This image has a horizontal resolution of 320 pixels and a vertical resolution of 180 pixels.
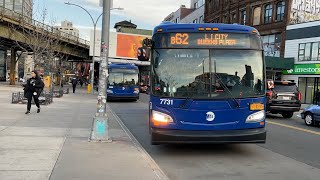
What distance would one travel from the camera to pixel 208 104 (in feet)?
28.1

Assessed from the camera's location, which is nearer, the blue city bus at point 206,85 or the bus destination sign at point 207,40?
the blue city bus at point 206,85

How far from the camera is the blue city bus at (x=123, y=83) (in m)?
29.3

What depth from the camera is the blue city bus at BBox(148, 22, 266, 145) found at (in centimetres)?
857

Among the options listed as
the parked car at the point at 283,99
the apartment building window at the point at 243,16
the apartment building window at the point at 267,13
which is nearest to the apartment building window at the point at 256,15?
the apartment building window at the point at 267,13

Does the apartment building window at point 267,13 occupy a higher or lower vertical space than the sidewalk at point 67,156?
higher

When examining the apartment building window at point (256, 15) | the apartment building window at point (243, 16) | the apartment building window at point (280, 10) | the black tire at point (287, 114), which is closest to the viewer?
the black tire at point (287, 114)

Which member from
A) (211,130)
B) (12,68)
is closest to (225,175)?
(211,130)

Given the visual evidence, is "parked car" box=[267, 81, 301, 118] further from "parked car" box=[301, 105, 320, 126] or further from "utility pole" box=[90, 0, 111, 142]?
"utility pole" box=[90, 0, 111, 142]

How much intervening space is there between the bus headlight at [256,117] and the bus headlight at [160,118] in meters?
1.70

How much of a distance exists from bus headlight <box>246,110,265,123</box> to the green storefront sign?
32.7 metres

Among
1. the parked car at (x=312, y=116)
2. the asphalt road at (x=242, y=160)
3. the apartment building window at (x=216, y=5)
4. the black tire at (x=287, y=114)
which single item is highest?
the apartment building window at (x=216, y=5)

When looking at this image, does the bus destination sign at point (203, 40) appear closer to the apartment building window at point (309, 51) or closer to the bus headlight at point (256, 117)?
the bus headlight at point (256, 117)

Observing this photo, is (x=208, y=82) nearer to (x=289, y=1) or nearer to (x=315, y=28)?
(x=315, y=28)

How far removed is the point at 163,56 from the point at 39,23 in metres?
36.4
